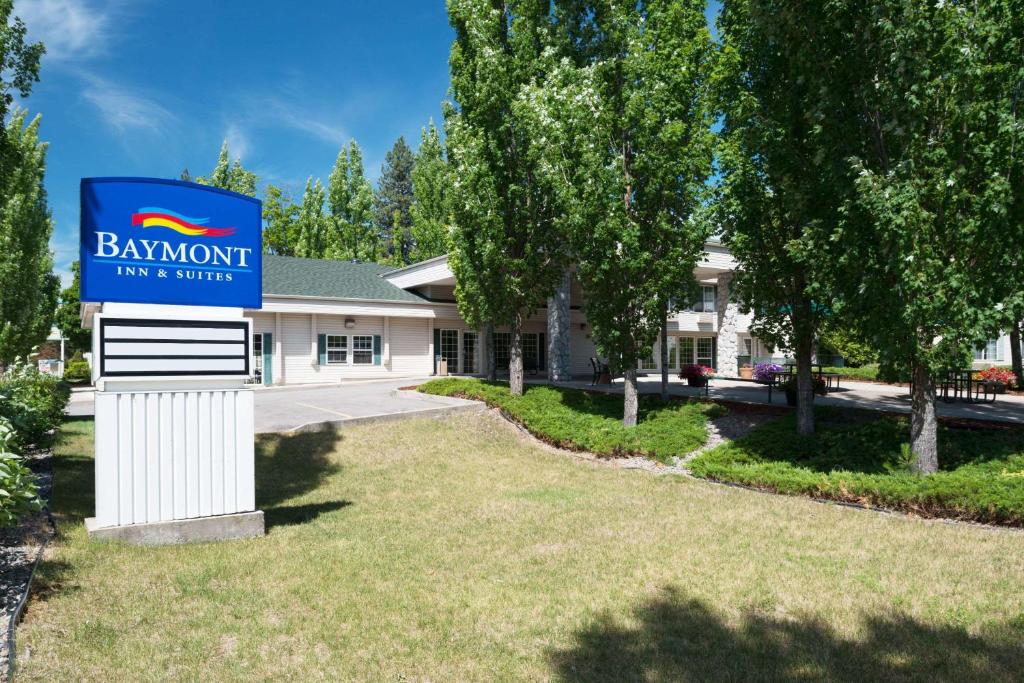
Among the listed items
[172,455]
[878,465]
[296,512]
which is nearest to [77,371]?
[296,512]

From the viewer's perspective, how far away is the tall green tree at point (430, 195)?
36156 millimetres

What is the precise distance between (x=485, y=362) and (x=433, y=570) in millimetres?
23384

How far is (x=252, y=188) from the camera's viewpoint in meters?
44.4

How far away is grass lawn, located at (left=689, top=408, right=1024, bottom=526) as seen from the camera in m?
7.65

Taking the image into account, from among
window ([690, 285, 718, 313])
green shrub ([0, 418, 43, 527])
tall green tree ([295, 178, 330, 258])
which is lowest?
green shrub ([0, 418, 43, 527])

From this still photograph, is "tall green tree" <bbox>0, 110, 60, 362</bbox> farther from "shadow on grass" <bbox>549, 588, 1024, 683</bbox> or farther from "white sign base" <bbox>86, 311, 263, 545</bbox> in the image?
"shadow on grass" <bbox>549, 588, 1024, 683</bbox>

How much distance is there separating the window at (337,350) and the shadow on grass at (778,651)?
22.2 m

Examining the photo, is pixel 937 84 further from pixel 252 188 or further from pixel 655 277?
pixel 252 188

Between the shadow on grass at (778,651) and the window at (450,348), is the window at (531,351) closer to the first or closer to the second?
the window at (450,348)

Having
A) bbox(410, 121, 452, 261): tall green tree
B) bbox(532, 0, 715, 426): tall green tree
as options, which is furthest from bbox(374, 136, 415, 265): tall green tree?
bbox(532, 0, 715, 426): tall green tree

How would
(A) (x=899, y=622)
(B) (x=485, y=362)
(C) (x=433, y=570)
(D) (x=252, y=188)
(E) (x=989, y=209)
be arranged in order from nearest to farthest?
(A) (x=899, y=622) < (C) (x=433, y=570) < (E) (x=989, y=209) < (B) (x=485, y=362) < (D) (x=252, y=188)

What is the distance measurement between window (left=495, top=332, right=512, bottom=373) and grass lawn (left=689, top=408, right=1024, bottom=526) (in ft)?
56.4

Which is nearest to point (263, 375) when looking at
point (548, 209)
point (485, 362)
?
point (485, 362)

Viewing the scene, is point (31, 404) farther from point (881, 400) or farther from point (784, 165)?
point (881, 400)
